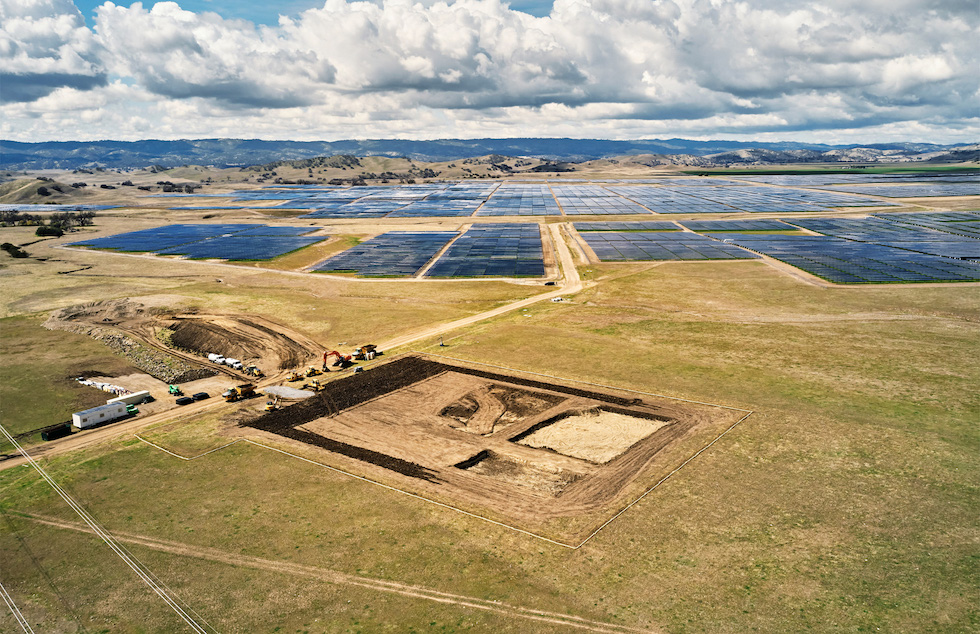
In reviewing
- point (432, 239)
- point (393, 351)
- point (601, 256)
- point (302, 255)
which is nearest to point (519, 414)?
point (393, 351)

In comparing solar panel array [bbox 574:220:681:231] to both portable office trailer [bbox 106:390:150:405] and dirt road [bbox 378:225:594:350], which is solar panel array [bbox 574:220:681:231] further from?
portable office trailer [bbox 106:390:150:405]

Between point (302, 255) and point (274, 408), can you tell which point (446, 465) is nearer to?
point (274, 408)

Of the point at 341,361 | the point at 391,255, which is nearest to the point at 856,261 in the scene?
the point at 391,255

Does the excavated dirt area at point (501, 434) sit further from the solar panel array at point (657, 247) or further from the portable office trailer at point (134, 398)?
the solar panel array at point (657, 247)

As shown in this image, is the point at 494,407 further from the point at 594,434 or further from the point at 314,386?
the point at 314,386

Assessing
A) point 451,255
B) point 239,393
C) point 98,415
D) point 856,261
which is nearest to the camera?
point 98,415

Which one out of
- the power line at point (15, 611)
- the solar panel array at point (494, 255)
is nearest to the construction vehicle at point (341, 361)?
the power line at point (15, 611)
